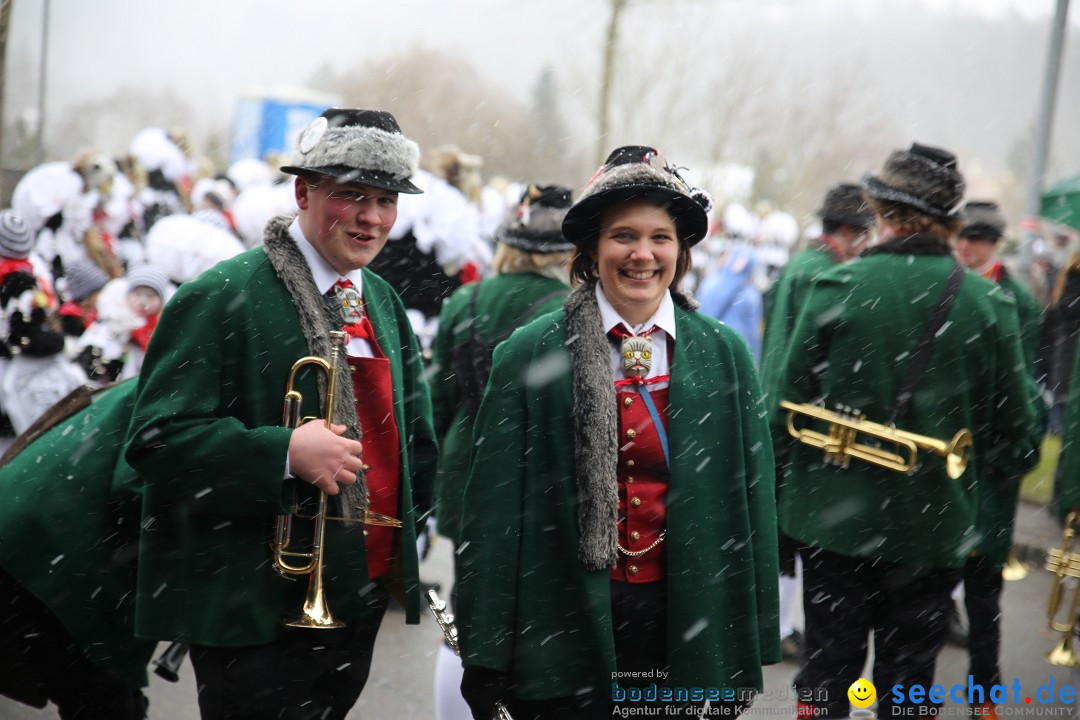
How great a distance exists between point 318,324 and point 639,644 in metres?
1.27

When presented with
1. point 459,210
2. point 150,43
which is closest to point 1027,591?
point 459,210

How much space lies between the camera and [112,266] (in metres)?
10.7

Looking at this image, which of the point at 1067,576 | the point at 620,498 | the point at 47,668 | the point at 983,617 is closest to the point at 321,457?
the point at 620,498

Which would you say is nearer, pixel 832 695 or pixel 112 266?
pixel 832 695

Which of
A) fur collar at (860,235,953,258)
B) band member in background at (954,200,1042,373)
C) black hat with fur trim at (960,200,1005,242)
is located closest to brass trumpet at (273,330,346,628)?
fur collar at (860,235,953,258)

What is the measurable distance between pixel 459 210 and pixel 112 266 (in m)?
4.30

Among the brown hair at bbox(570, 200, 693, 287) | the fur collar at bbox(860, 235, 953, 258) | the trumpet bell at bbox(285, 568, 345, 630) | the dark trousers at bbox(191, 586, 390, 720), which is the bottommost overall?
the dark trousers at bbox(191, 586, 390, 720)

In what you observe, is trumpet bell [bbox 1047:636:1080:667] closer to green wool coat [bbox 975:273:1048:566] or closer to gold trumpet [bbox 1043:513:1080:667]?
gold trumpet [bbox 1043:513:1080:667]

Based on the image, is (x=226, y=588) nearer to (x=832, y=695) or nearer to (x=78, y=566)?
(x=78, y=566)

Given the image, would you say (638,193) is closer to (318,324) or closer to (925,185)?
(318,324)

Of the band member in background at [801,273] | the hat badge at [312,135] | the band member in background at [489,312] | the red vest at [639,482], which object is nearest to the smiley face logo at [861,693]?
the band member in background at [801,273]

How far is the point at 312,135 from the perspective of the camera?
3264mm

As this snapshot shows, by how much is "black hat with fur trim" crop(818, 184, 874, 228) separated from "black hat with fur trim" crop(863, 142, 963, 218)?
2749 mm

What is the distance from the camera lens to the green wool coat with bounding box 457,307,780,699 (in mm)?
3043
